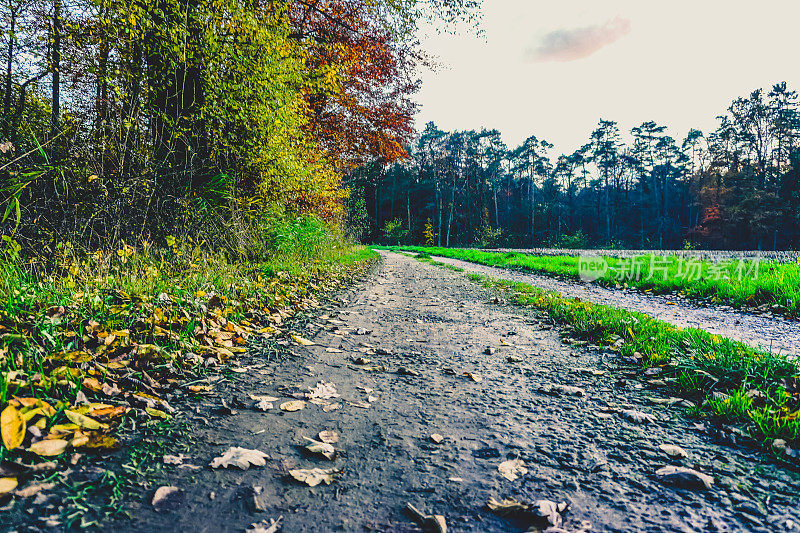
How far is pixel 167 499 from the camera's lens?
1.25 metres

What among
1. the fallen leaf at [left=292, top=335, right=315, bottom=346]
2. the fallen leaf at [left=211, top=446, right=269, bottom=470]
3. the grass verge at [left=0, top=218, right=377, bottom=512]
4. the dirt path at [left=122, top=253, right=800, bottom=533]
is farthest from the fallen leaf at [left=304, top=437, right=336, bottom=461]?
the fallen leaf at [left=292, top=335, right=315, bottom=346]

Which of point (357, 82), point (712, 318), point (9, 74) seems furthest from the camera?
point (357, 82)

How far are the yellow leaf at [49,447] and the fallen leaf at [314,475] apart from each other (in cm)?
85

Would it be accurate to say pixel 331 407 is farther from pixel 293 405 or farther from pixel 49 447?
pixel 49 447

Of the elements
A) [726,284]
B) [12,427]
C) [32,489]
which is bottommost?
[32,489]

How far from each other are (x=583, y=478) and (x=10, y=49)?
6.88 meters

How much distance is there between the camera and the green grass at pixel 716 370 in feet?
6.10

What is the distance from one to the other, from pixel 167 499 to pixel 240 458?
0.95 ft

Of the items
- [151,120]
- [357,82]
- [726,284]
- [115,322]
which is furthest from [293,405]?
[357,82]

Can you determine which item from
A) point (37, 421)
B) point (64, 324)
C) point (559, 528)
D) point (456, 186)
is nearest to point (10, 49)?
point (64, 324)

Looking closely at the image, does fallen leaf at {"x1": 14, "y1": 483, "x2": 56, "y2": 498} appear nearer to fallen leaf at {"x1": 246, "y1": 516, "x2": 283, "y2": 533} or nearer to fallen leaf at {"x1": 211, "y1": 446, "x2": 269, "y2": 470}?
fallen leaf at {"x1": 211, "y1": 446, "x2": 269, "y2": 470}

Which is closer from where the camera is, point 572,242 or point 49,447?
point 49,447

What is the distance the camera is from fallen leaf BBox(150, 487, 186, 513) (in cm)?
121

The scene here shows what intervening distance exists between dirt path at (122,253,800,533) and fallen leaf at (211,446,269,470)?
0.12 feet
